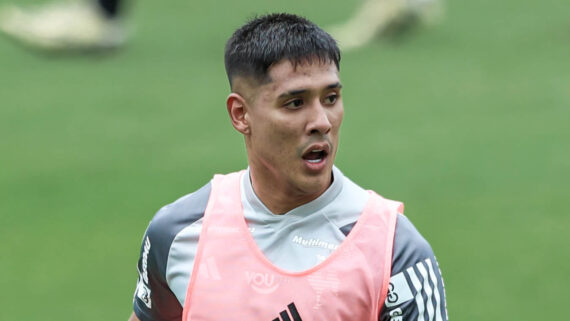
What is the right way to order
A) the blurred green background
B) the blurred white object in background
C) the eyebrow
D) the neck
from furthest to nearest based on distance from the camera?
the blurred white object in background, the blurred green background, the neck, the eyebrow

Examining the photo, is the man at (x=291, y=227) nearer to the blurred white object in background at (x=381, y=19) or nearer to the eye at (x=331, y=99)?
the eye at (x=331, y=99)

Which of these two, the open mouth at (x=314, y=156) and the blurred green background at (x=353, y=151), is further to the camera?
the blurred green background at (x=353, y=151)

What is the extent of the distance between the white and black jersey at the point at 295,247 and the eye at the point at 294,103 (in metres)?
0.27

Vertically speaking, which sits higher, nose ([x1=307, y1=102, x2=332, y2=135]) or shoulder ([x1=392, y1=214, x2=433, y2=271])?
nose ([x1=307, y1=102, x2=332, y2=135])

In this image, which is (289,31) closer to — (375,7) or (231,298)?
(231,298)

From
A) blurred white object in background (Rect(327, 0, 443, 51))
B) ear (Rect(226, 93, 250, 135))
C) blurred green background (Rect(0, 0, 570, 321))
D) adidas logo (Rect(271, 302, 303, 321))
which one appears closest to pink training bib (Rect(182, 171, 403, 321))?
adidas logo (Rect(271, 302, 303, 321))

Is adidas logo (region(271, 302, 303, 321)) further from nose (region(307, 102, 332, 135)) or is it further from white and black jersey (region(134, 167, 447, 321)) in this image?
nose (region(307, 102, 332, 135))

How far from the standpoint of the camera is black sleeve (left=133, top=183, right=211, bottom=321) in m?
3.68

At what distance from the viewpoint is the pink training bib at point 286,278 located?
3334 mm

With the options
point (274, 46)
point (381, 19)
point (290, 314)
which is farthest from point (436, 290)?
point (381, 19)

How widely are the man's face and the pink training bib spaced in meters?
0.20

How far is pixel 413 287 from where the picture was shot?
3.29 meters

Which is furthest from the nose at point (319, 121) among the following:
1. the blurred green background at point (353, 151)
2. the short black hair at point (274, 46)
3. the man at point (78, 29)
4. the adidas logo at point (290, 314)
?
the man at point (78, 29)

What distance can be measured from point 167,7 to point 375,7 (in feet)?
10.8
